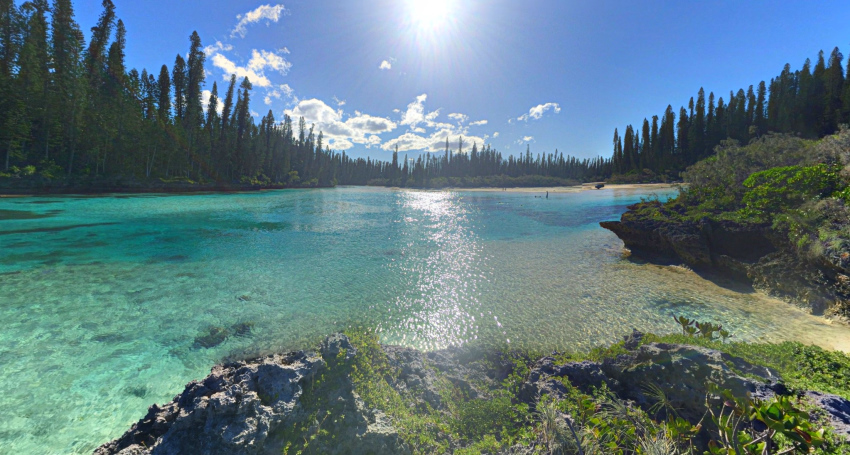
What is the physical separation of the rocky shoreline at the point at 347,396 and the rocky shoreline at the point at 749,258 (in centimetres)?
636

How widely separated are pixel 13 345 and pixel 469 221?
74.3 feet

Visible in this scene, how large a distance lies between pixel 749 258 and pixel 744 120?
255 ft

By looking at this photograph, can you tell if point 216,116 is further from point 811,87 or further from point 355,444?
point 811,87

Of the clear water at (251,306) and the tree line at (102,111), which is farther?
the tree line at (102,111)

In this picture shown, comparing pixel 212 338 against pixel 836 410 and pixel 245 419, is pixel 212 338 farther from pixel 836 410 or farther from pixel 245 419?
pixel 836 410

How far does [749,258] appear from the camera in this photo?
29.5 feet

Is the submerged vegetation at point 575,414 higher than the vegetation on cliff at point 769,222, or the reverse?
the vegetation on cliff at point 769,222

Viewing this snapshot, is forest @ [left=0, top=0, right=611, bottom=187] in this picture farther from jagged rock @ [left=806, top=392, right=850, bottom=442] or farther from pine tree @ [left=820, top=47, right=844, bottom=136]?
pine tree @ [left=820, top=47, right=844, bottom=136]

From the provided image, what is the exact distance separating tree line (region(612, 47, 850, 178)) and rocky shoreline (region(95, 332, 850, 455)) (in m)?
51.2

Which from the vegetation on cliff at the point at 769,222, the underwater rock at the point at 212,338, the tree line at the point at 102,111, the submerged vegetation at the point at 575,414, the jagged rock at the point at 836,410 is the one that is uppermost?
the tree line at the point at 102,111

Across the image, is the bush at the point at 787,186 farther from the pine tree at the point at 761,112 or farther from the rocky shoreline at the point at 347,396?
the pine tree at the point at 761,112

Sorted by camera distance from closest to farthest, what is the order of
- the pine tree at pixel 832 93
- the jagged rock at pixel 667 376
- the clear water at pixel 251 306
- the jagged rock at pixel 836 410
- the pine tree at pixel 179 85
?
the jagged rock at pixel 836 410, the jagged rock at pixel 667 376, the clear water at pixel 251 306, the pine tree at pixel 832 93, the pine tree at pixel 179 85

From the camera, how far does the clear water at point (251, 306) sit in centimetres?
443

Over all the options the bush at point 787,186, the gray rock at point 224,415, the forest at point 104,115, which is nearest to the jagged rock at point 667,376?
the gray rock at point 224,415
